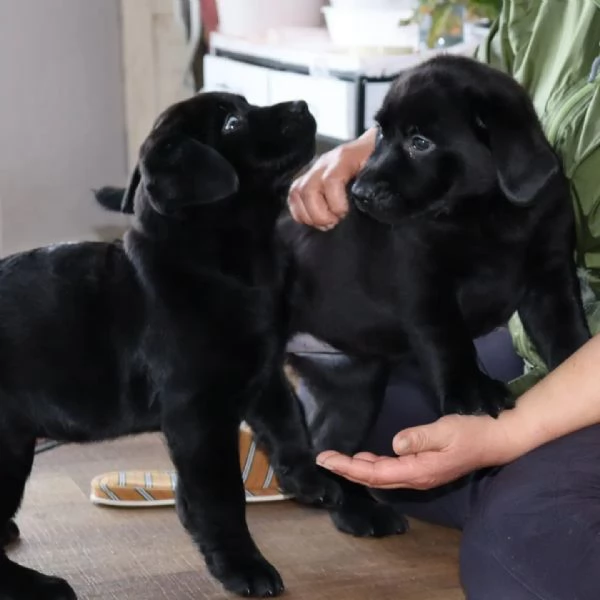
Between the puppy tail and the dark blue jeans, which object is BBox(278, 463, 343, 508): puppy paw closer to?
the dark blue jeans

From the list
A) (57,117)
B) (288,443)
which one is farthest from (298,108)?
(57,117)

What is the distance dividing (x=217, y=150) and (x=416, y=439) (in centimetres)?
45

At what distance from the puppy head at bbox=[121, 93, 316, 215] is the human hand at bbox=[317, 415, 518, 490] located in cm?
37

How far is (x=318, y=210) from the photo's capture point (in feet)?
5.09

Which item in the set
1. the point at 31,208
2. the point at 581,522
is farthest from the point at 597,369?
the point at 31,208

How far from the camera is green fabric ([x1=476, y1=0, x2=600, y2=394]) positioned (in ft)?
5.14

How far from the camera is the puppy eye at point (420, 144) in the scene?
1.38m

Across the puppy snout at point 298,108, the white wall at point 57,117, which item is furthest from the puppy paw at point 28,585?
the white wall at point 57,117

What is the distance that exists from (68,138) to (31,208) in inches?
9.2

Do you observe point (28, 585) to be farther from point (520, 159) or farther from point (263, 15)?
point (263, 15)

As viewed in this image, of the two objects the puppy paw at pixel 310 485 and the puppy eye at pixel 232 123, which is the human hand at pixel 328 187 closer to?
the puppy eye at pixel 232 123

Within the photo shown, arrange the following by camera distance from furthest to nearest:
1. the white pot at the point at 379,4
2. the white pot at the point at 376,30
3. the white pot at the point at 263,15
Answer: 1. the white pot at the point at 263,15
2. the white pot at the point at 379,4
3. the white pot at the point at 376,30

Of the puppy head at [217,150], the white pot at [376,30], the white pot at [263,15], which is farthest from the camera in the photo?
the white pot at [263,15]

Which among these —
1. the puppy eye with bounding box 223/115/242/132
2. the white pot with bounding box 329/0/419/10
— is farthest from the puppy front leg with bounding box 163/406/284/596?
the white pot with bounding box 329/0/419/10
